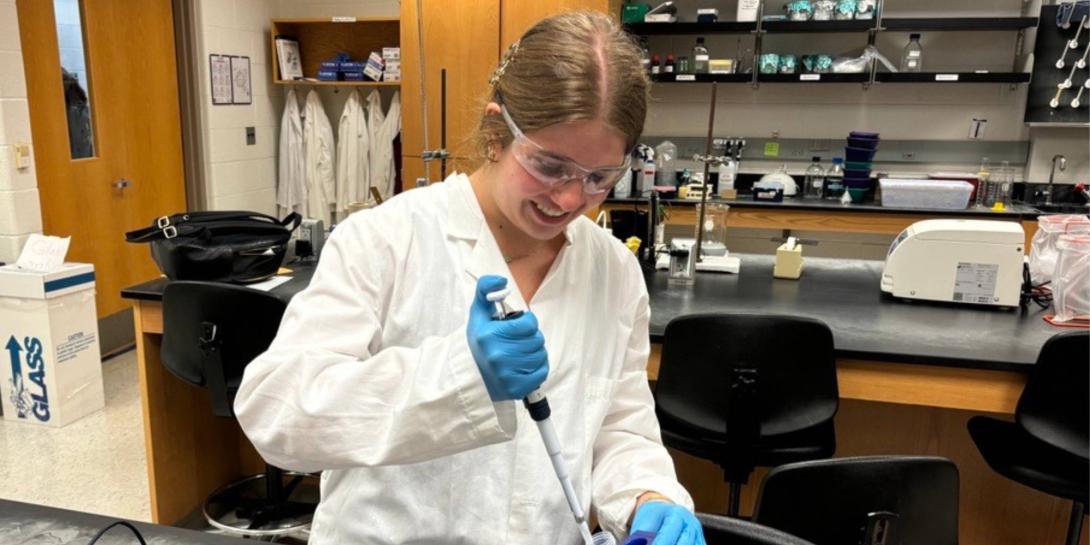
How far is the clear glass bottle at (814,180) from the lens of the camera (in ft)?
15.6

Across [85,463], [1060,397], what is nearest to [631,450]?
[1060,397]

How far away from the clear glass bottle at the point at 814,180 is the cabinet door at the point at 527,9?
1.70m

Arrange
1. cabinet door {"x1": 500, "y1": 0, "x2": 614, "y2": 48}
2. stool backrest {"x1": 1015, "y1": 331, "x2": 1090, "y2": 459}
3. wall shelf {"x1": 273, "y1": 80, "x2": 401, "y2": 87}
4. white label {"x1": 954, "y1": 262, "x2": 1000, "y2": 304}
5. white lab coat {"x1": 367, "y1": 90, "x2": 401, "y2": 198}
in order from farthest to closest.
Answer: white lab coat {"x1": 367, "y1": 90, "x2": 401, "y2": 198}, wall shelf {"x1": 273, "y1": 80, "x2": 401, "y2": 87}, cabinet door {"x1": 500, "y1": 0, "x2": 614, "y2": 48}, white label {"x1": 954, "y1": 262, "x2": 1000, "y2": 304}, stool backrest {"x1": 1015, "y1": 331, "x2": 1090, "y2": 459}

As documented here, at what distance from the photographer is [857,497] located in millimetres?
1149

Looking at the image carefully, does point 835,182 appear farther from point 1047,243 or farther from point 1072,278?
point 1072,278

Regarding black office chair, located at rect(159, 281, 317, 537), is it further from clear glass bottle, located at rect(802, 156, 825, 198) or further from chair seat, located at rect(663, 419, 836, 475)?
clear glass bottle, located at rect(802, 156, 825, 198)

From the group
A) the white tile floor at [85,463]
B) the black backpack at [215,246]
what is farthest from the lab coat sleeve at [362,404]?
the white tile floor at [85,463]

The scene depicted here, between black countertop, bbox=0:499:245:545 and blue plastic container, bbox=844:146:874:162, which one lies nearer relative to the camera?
black countertop, bbox=0:499:245:545

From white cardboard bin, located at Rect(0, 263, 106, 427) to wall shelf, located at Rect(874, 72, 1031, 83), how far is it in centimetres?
425

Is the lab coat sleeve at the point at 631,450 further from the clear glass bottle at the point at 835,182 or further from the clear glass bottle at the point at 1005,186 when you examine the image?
the clear glass bottle at the point at 1005,186

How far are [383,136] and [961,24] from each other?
344 centimetres

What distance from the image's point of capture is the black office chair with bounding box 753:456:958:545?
1131mm

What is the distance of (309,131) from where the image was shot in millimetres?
4855

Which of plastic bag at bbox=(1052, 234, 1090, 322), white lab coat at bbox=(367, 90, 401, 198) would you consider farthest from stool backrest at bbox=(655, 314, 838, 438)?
white lab coat at bbox=(367, 90, 401, 198)
